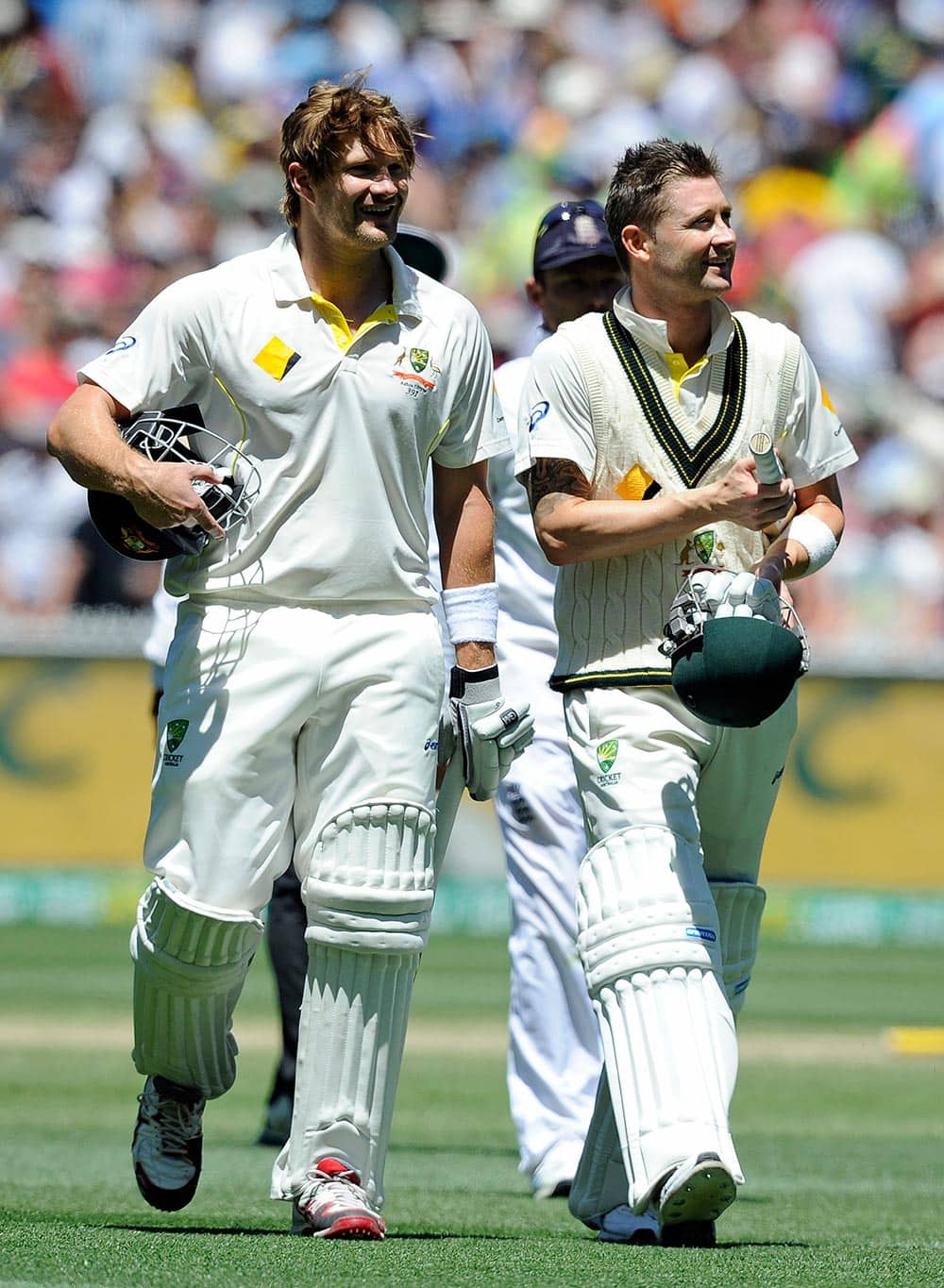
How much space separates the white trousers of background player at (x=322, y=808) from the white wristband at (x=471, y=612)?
8.8 inches

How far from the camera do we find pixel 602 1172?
4.81m

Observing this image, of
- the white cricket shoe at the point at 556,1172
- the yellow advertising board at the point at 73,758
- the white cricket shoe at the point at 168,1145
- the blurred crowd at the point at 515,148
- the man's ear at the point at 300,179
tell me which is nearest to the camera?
the man's ear at the point at 300,179

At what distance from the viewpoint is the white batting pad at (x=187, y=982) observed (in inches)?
179

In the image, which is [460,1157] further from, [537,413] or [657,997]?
[537,413]

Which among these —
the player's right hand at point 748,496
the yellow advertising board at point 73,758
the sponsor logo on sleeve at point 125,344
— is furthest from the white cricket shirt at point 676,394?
the yellow advertising board at point 73,758

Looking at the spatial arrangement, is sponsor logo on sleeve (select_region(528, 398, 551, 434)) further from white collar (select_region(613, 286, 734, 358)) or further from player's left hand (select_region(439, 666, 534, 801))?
player's left hand (select_region(439, 666, 534, 801))

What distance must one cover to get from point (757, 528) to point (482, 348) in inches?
30.2

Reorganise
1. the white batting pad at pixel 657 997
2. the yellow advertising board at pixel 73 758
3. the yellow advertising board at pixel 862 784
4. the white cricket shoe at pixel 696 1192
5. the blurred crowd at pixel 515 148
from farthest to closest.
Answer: the blurred crowd at pixel 515 148, the yellow advertising board at pixel 862 784, the yellow advertising board at pixel 73 758, the white batting pad at pixel 657 997, the white cricket shoe at pixel 696 1192

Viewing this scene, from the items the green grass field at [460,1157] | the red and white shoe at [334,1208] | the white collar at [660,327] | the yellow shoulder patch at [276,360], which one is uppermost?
the white collar at [660,327]

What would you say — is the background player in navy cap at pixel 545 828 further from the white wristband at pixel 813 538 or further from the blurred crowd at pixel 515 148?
the blurred crowd at pixel 515 148

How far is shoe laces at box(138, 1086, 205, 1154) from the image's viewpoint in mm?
4793

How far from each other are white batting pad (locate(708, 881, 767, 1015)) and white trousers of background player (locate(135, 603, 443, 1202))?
67 centimetres

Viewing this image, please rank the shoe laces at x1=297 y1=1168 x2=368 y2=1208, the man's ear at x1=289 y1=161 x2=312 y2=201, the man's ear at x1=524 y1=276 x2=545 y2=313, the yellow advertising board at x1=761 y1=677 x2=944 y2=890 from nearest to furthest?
the shoe laces at x1=297 y1=1168 x2=368 y2=1208, the man's ear at x1=289 y1=161 x2=312 y2=201, the man's ear at x1=524 y1=276 x2=545 y2=313, the yellow advertising board at x1=761 y1=677 x2=944 y2=890

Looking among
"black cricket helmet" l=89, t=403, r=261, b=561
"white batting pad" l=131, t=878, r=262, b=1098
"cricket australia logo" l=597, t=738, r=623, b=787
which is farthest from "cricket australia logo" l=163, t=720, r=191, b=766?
"cricket australia logo" l=597, t=738, r=623, b=787
